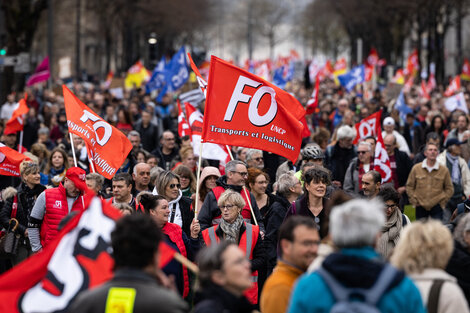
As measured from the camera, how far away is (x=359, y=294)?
4.26 m

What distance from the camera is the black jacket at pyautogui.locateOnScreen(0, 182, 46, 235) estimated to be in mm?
9773

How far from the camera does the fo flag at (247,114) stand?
9.46 metres

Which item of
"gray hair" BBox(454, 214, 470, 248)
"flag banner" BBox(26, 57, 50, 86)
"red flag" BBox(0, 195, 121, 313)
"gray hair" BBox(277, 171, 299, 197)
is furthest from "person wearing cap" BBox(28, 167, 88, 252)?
"flag banner" BBox(26, 57, 50, 86)

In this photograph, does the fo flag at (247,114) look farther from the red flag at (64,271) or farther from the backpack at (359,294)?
the backpack at (359,294)

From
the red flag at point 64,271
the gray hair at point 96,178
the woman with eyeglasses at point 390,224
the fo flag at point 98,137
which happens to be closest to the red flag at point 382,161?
the fo flag at point 98,137

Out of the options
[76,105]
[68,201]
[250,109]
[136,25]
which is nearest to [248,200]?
[250,109]

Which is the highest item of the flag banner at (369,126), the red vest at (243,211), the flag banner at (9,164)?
the flag banner at (369,126)

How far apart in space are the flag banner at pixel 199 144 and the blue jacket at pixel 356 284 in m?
8.06

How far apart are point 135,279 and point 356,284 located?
39.8 inches

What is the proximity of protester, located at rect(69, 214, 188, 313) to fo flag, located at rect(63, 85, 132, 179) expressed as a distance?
6.04 metres

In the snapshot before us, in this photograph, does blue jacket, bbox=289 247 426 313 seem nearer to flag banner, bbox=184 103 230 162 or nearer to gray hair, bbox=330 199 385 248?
gray hair, bbox=330 199 385 248

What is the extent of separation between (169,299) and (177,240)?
12.4 ft

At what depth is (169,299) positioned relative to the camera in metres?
4.26

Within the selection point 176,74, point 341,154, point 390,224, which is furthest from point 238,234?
point 176,74
